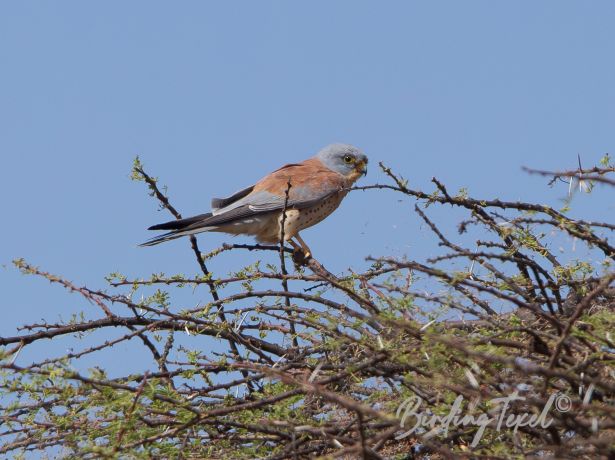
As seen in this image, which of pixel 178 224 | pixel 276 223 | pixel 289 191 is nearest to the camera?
pixel 178 224

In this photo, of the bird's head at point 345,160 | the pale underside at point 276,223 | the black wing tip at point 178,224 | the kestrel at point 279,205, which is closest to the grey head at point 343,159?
the bird's head at point 345,160

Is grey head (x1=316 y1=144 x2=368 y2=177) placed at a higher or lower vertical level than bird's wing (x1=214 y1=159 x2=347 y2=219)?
higher

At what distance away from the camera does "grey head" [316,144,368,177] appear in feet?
23.2

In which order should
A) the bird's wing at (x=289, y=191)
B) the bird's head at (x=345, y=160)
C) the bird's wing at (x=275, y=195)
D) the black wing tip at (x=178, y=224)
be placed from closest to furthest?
the black wing tip at (x=178, y=224), the bird's wing at (x=275, y=195), the bird's wing at (x=289, y=191), the bird's head at (x=345, y=160)

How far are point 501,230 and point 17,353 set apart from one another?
71.2 inches

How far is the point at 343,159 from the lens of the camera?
7.09 m

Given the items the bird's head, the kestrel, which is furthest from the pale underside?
the bird's head

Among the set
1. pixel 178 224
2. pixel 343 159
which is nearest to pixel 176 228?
pixel 178 224

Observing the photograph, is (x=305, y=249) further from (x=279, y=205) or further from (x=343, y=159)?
(x=343, y=159)

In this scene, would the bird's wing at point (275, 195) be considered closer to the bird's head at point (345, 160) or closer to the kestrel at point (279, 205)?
the kestrel at point (279, 205)

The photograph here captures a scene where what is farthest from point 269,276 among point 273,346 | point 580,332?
point 580,332

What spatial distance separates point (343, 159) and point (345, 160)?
0.6 inches

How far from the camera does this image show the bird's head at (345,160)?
7078 millimetres

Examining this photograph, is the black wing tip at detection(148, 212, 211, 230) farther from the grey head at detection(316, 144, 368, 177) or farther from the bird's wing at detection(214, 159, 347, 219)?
the grey head at detection(316, 144, 368, 177)
